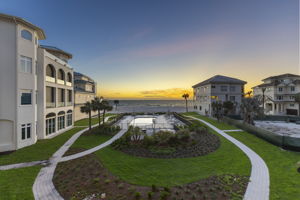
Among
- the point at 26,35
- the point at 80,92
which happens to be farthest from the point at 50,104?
the point at 80,92

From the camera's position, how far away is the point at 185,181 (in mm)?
8328

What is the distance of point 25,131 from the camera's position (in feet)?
49.1

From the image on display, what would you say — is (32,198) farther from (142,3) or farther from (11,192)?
(142,3)

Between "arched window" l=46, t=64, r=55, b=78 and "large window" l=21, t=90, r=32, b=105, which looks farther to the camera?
"arched window" l=46, t=64, r=55, b=78

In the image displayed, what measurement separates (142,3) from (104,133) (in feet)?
72.3

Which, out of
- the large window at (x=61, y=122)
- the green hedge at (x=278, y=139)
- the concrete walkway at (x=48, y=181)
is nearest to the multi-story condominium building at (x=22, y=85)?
the large window at (x=61, y=122)

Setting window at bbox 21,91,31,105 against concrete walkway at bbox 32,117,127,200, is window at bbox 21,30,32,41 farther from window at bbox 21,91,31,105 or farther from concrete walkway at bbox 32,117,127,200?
concrete walkway at bbox 32,117,127,200

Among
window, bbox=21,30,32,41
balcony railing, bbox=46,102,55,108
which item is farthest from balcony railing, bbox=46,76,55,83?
window, bbox=21,30,32,41

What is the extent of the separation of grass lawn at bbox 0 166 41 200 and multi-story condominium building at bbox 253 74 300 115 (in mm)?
48698

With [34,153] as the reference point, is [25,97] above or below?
above

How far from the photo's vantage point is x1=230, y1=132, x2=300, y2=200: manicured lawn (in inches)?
291

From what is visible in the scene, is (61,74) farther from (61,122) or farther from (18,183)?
(18,183)

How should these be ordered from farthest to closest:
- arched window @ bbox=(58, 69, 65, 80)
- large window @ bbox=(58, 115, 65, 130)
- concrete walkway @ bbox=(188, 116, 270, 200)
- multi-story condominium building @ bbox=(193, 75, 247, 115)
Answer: multi-story condominium building @ bbox=(193, 75, 247, 115), arched window @ bbox=(58, 69, 65, 80), large window @ bbox=(58, 115, 65, 130), concrete walkway @ bbox=(188, 116, 270, 200)

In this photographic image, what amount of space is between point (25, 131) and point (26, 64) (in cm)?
750
